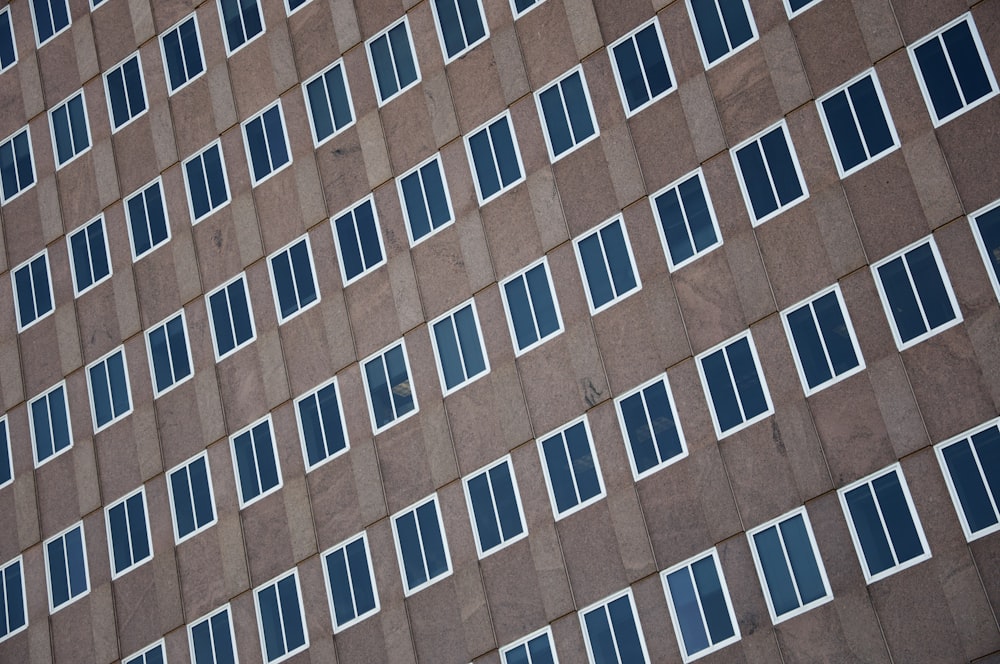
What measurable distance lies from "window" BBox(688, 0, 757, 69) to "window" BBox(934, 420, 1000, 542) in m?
12.1

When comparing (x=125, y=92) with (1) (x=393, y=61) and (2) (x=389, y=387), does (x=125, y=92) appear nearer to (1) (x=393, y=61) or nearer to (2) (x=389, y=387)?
(1) (x=393, y=61)

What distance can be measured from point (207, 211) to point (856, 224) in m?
21.4

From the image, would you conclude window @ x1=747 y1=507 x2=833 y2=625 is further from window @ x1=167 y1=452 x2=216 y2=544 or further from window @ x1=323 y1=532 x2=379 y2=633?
window @ x1=167 y1=452 x2=216 y2=544

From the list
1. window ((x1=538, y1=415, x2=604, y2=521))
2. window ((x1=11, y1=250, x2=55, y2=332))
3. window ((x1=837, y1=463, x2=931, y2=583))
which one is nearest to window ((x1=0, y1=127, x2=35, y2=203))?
window ((x1=11, y1=250, x2=55, y2=332))

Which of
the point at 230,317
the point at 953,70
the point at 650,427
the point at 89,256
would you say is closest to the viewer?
the point at 953,70

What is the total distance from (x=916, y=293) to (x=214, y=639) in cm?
2251

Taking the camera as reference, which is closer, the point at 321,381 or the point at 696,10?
the point at 696,10

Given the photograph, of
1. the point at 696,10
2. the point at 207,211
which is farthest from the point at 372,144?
the point at 696,10

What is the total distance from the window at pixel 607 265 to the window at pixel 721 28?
16.8ft

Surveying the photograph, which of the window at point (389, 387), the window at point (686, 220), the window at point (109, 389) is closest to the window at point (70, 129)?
the window at point (109, 389)

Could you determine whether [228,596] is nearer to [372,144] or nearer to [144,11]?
[372,144]

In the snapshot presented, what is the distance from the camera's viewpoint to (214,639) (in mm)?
47281

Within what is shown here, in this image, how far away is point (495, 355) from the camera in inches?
1746

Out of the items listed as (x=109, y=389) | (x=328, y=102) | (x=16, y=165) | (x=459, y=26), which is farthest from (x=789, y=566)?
(x=16, y=165)
